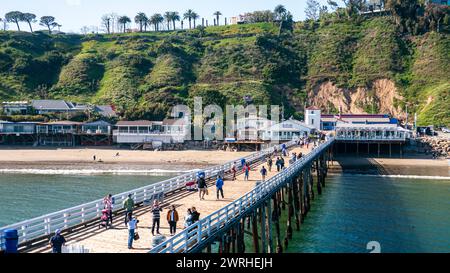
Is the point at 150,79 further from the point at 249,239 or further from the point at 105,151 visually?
the point at 249,239

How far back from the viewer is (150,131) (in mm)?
76312

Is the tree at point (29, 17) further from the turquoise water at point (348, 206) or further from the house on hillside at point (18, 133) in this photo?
the turquoise water at point (348, 206)

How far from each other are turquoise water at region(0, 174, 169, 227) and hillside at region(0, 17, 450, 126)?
33804 millimetres

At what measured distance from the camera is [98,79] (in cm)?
11669

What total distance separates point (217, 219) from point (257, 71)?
99201 mm

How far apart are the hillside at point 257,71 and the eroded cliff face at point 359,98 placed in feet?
0.73

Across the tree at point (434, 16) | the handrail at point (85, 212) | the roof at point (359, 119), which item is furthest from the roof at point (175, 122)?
the tree at point (434, 16)

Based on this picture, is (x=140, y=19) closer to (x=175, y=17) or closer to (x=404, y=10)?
(x=175, y=17)

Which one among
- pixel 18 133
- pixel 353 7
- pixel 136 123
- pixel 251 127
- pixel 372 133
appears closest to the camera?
pixel 372 133

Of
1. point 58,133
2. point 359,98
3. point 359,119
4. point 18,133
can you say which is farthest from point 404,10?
point 18,133

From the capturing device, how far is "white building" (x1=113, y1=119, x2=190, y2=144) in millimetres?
73750

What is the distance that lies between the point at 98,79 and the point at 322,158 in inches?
3169

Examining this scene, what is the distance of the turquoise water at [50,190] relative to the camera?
33438 millimetres

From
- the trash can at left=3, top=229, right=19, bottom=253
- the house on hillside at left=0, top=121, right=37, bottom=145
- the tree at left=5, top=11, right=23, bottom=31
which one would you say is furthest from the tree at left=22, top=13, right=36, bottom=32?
the trash can at left=3, top=229, right=19, bottom=253
